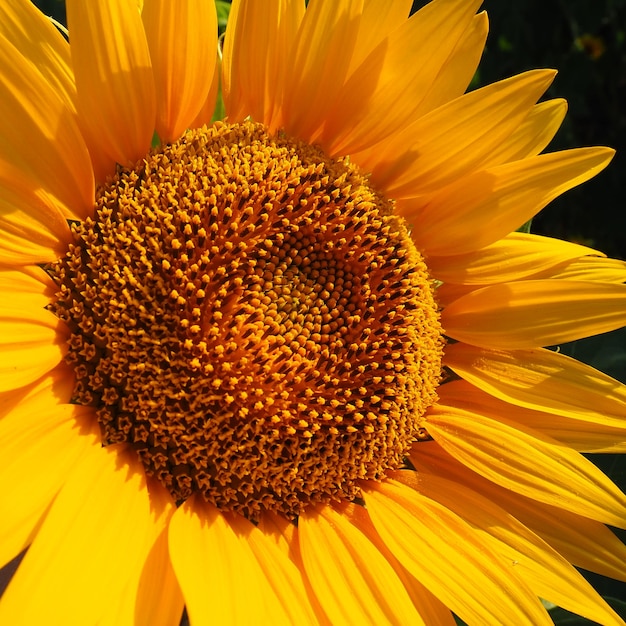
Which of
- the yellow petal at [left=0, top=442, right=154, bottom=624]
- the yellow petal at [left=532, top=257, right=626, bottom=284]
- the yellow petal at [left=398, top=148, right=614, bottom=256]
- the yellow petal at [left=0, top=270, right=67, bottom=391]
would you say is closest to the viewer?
the yellow petal at [left=0, top=442, right=154, bottom=624]

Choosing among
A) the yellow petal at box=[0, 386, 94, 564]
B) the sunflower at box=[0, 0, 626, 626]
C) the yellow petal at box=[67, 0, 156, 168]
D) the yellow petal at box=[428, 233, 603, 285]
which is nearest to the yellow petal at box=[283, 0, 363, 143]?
the sunflower at box=[0, 0, 626, 626]

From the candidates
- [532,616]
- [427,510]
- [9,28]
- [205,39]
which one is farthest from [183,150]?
[532,616]

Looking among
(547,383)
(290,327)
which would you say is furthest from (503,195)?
(290,327)

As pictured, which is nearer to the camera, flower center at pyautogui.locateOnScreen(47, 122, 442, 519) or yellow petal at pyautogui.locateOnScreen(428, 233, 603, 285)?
flower center at pyautogui.locateOnScreen(47, 122, 442, 519)

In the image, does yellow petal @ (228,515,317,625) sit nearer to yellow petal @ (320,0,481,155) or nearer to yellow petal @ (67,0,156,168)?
yellow petal @ (67,0,156,168)

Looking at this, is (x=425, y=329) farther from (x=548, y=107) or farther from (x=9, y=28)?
(x=9, y=28)

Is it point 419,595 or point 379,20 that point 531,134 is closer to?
point 379,20
